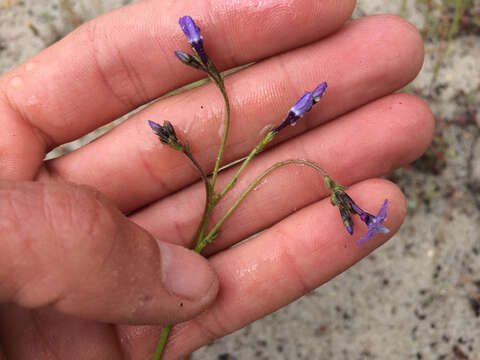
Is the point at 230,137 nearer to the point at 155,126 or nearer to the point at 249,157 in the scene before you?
the point at 249,157

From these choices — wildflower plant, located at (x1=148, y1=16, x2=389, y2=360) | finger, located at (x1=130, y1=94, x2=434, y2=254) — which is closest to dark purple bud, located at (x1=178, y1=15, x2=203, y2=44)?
wildflower plant, located at (x1=148, y1=16, x2=389, y2=360)

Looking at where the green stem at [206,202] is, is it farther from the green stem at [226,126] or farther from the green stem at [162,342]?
the green stem at [162,342]

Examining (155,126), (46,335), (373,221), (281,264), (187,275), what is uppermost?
(155,126)

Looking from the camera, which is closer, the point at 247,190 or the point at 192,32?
the point at 192,32

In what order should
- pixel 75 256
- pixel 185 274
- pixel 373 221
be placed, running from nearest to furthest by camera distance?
pixel 75 256 → pixel 185 274 → pixel 373 221

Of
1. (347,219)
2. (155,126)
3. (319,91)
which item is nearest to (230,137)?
(155,126)

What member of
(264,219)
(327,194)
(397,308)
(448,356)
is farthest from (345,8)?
(448,356)
